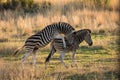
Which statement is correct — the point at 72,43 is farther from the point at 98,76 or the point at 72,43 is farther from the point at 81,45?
the point at 81,45

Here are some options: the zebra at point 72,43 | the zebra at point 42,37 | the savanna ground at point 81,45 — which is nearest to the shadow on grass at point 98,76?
the savanna ground at point 81,45

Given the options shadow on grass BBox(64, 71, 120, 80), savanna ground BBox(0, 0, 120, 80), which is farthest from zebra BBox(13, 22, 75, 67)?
shadow on grass BBox(64, 71, 120, 80)

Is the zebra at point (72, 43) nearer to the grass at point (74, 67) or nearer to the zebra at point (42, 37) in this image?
the zebra at point (42, 37)

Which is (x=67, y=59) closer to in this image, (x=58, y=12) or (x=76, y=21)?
(x=76, y=21)

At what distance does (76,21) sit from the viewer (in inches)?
838

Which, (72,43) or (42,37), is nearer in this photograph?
(72,43)

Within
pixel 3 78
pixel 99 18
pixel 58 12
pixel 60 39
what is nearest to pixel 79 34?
pixel 60 39

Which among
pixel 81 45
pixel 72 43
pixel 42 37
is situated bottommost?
pixel 81 45

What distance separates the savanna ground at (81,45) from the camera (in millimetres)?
10781

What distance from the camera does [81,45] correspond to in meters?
15.6

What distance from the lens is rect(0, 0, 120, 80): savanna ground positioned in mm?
10781

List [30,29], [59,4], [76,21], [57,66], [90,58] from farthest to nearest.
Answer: [59,4] → [76,21] → [30,29] → [90,58] → [57,66]

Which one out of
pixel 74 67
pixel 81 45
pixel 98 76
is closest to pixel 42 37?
pixel 74 67

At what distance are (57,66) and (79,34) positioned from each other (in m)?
1.20
